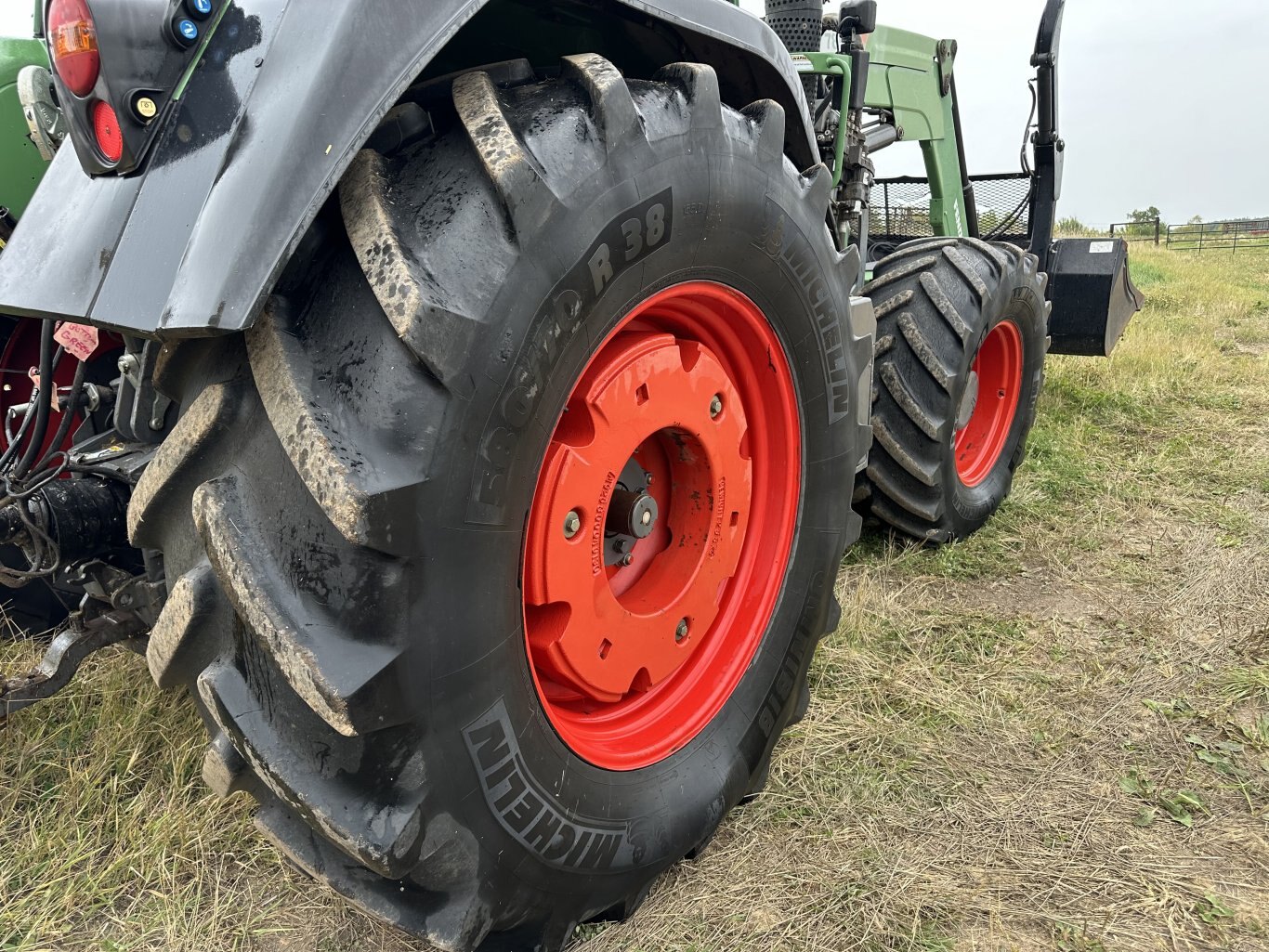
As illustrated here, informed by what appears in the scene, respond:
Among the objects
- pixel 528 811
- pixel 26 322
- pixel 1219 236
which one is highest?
pixel 26 322

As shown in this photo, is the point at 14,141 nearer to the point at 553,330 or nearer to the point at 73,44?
the point at 73,44

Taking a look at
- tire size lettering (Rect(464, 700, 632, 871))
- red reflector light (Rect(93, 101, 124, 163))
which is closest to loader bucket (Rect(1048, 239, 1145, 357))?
tire size lettering (Rect(464, 700, 632, 871))

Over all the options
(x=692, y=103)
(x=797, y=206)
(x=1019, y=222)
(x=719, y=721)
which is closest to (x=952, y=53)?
(x=1019, y=222)

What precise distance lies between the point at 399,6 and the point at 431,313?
382 millimetres

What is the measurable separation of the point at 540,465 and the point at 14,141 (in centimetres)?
152

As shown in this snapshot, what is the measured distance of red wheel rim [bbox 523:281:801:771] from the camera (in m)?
1.43

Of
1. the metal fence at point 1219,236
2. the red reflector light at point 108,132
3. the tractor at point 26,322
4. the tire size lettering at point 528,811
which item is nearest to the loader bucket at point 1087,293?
the tire size lettering at point 528,811

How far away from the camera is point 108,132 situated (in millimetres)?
1114

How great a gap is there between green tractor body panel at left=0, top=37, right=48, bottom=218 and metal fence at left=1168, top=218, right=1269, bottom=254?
83.3 ft

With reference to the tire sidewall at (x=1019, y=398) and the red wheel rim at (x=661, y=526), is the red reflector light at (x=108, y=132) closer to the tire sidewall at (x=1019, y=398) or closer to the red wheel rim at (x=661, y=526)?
the red wheel rim at (x=661, y=526)

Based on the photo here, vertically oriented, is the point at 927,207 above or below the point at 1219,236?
above

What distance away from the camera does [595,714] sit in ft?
5.43

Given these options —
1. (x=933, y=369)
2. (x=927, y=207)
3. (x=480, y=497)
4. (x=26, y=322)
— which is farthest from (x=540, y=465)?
(x=927, y=207)

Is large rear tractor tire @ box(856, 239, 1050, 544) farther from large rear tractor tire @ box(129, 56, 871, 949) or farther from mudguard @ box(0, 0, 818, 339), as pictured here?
mudguard @ box(0, 0, 818, 339)
